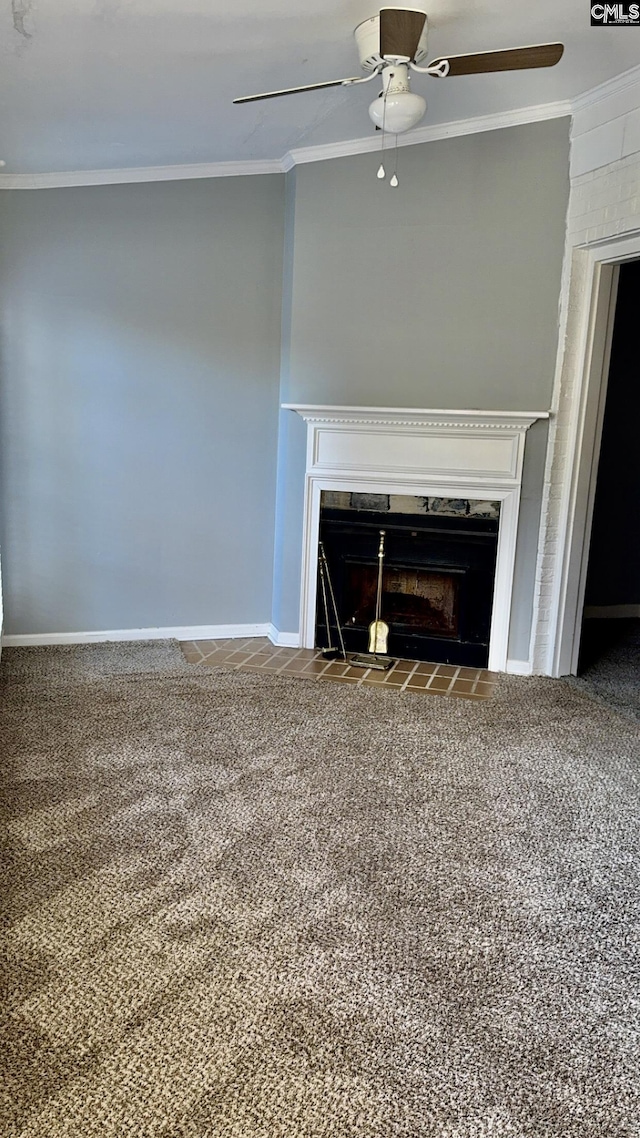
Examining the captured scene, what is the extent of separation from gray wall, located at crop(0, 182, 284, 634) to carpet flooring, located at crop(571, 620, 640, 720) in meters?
2.02

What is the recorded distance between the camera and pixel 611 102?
3.40 m

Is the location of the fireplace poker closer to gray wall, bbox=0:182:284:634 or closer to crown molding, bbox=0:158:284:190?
gray wall, bbox=0:182:284:634

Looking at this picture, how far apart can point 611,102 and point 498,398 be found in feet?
4.40

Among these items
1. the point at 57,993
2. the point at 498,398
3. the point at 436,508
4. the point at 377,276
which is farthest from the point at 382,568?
the point at 57,993

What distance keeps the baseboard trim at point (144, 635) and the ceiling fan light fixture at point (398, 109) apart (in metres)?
2.78

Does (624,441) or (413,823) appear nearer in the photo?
(413,823)

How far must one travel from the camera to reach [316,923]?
208 centimetres

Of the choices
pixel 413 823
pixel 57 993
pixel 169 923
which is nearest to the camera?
pixel 57 993

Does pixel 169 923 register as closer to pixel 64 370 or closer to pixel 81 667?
pixel 81 667

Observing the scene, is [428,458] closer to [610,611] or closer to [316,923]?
[610,611]

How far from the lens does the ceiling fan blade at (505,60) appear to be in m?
2.38

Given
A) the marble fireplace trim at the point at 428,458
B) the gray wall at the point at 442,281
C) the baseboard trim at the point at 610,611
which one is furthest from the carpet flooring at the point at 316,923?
the baseboard trim at the point at 610,611

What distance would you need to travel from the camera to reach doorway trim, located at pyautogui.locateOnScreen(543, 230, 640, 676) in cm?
382

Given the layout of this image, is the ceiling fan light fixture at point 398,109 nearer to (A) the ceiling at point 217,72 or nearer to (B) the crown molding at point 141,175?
(A) the ceiling at point 217,72
